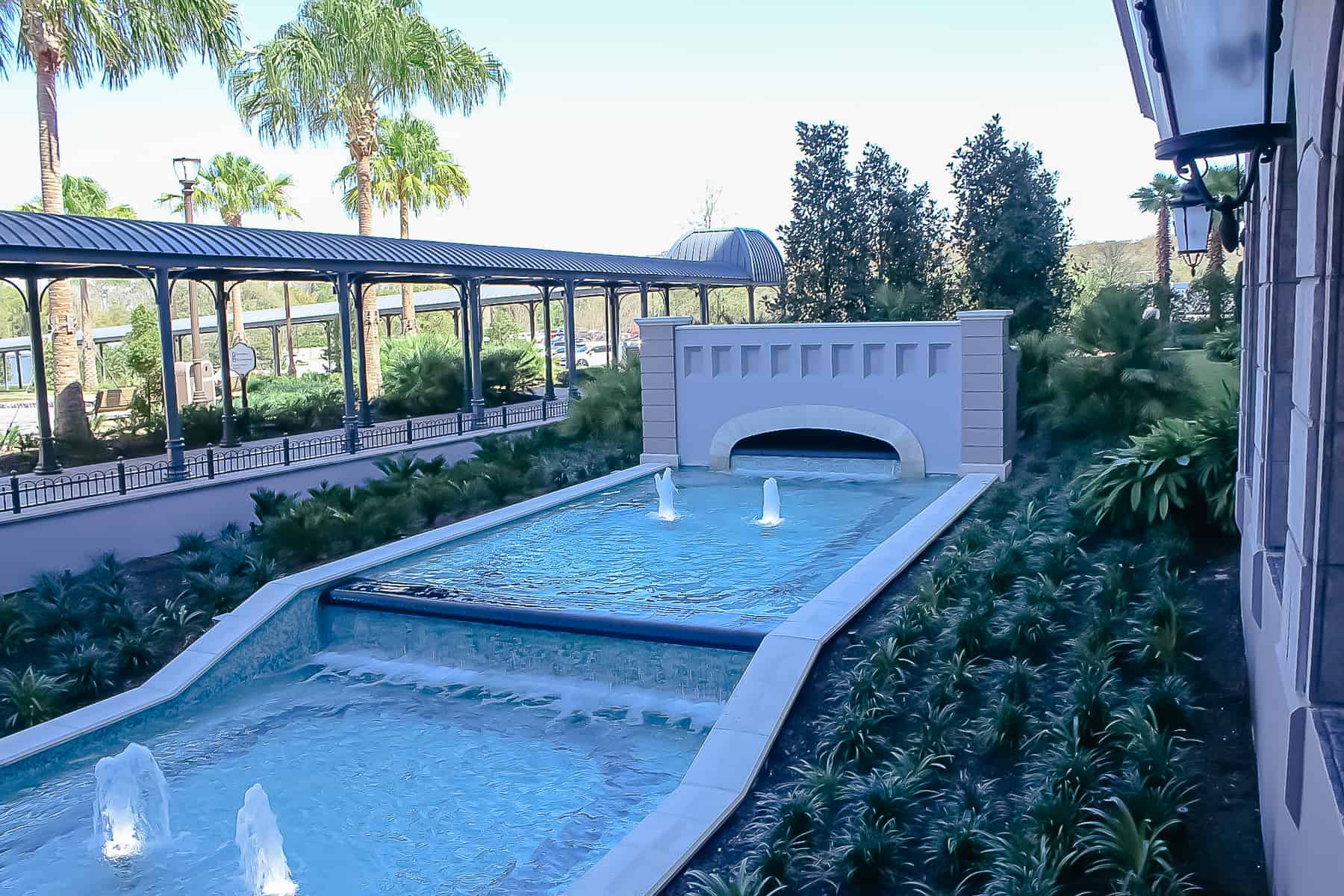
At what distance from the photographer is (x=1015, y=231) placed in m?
21.9

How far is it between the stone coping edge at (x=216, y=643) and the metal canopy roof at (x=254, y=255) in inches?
190

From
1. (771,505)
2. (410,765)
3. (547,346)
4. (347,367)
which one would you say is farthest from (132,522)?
(547,346)

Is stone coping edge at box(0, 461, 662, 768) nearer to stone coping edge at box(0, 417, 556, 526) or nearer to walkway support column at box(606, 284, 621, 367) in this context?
stone coping edge at box(0, 417, 556, 526)

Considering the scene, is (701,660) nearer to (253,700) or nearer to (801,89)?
(253,700)

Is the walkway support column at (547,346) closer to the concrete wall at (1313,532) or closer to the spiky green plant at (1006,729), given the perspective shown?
the spiky green plant at (1006,729)

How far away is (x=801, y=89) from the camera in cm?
7400

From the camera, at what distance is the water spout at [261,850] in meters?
5.69

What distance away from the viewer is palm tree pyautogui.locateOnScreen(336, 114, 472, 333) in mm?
34625

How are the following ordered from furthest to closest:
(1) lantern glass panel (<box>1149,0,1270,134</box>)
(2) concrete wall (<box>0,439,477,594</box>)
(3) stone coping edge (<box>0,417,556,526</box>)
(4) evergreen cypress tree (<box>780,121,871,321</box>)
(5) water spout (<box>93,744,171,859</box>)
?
(4) evergreen cypress tree (<box>780,121,871,321</box>) < (3) stone coping edge (<box>0,417,556,526</box>) < (2) concrete wall (<box>0,439,477,594</box>) < (5) water spout (<box>93,744,171,859</box>) < (1) lantern glass panel (<box>1149,0,1270,134</box>)

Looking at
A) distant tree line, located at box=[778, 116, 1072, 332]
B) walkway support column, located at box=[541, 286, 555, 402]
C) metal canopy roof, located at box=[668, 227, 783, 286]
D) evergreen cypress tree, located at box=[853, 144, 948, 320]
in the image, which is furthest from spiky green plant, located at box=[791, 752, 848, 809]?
metal canopy roof, located at box=[668, 227, 783, 286]

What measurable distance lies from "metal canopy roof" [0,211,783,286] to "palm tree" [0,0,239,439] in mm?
3978

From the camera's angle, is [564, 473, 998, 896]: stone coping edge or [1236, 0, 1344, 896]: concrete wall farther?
[564, 473, 998, 896]: stone coping edge

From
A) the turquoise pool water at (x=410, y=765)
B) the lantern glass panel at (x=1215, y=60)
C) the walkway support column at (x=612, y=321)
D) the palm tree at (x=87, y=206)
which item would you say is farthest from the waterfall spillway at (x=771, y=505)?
the palm tree at (x=87, y=206)

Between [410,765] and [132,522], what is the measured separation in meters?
7.19
